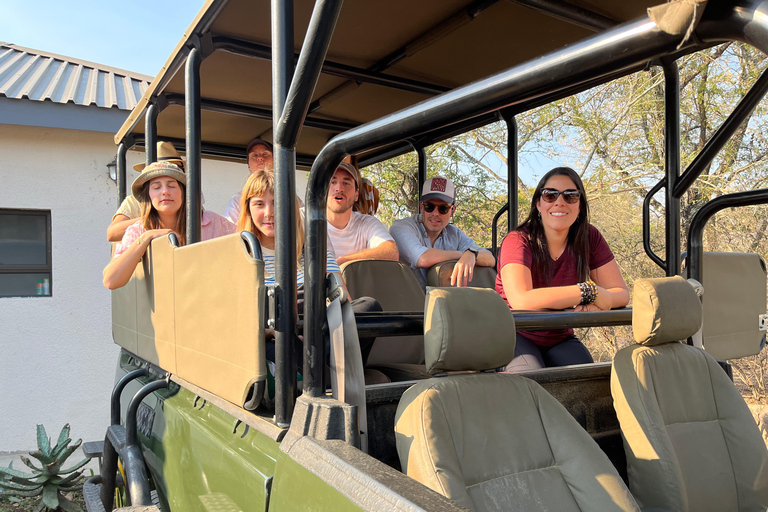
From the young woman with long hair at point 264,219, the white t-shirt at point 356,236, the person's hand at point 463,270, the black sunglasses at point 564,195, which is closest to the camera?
the young woman with long hair at point 264,219

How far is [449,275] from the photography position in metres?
3.38

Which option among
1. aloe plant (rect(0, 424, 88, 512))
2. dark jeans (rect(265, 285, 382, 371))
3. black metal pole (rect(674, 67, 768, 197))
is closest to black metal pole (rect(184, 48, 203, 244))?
dark jeans (rect(265, 285, 382, 371))

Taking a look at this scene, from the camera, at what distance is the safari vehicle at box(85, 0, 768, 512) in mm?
1199

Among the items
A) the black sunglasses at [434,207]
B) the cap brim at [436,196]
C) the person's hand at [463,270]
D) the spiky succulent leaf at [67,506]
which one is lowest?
the spiky succulent leaf at [67,506]

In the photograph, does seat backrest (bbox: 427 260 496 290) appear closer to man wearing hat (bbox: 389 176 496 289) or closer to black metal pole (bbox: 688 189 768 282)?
man wearing hat (bbox: 389 176 496 289)

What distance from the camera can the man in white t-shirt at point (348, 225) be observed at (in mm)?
3422

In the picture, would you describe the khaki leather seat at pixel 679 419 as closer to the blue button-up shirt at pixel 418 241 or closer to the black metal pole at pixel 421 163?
the blue button-up shirt at pixel 418 241

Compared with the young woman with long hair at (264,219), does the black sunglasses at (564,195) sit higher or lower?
higher

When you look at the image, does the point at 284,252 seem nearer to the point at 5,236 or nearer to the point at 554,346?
the point at 554,346

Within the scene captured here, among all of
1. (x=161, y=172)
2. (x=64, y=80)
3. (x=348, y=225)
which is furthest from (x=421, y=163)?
(x=64, y=80)

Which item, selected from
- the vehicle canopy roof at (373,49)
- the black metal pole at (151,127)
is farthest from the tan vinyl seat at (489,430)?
the black metal pole at (151,127)

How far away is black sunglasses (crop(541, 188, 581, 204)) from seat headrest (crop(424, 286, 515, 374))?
44.9 inches

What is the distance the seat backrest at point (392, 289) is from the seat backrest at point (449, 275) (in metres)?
0.53

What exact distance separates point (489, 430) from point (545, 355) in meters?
1.04
